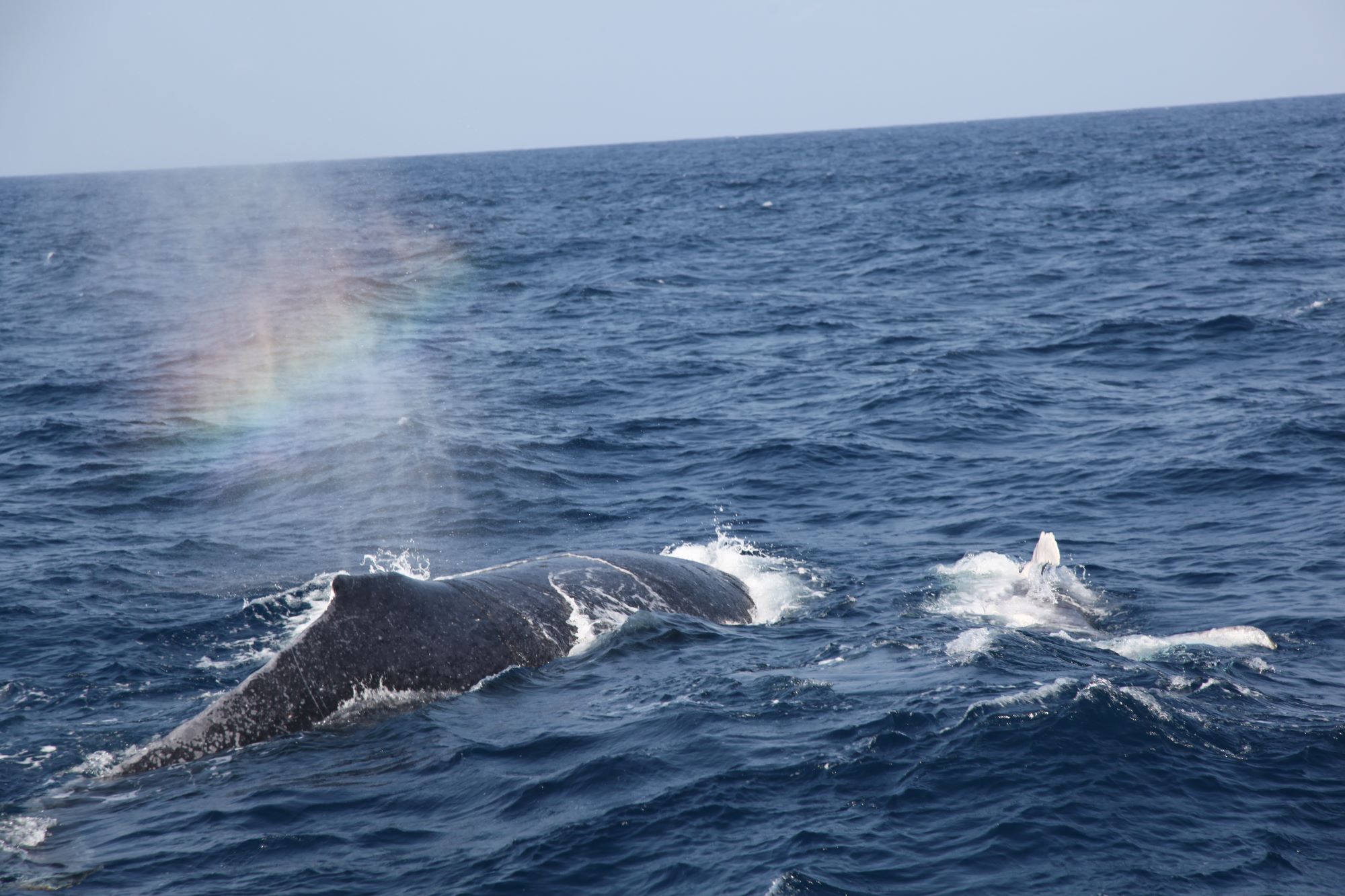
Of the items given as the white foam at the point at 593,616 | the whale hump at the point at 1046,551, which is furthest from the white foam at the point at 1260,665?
the white foam at the point at 593,616

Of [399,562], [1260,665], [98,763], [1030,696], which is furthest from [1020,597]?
[98,763]

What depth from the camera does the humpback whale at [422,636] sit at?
10797 millimetres

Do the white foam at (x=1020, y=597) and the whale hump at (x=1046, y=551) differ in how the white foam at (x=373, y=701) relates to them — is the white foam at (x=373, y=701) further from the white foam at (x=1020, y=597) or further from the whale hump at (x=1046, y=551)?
the whale hump at (x=1046, y=551)

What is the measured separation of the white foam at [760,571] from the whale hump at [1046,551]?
299 centimetres

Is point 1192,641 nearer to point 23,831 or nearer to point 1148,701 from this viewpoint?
point 1148,701

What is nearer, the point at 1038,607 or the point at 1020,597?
the point at 1038,607

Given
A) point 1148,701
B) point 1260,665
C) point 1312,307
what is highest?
point 1312,307

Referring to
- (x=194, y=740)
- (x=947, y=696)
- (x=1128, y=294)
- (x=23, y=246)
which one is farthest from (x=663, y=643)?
(x=23, y=246)

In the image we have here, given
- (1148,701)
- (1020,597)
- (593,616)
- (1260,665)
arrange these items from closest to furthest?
1. (1148,701)
2. (1260,665)
3. (593,616)
4. (1020,597)

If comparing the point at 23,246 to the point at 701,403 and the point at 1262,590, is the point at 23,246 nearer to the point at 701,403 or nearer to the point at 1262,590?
the point at 701,403

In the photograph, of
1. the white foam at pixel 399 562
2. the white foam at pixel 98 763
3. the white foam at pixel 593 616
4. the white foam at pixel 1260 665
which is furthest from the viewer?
the white foam at pixel 399 562

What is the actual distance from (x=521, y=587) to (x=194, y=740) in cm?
410

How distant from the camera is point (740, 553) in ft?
58.6

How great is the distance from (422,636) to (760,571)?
6493 millimetres
